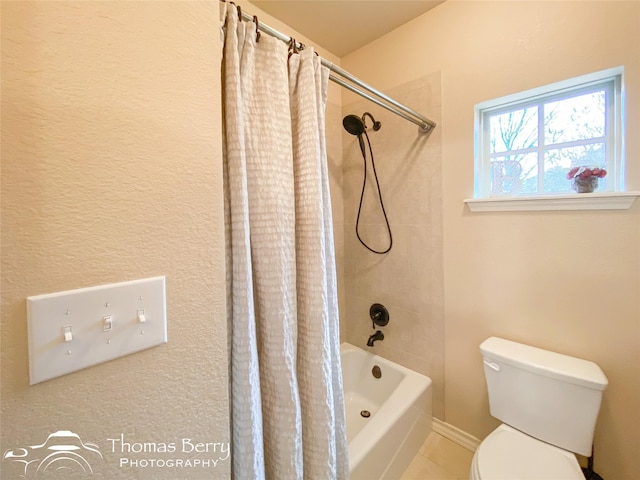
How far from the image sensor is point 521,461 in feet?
3.37

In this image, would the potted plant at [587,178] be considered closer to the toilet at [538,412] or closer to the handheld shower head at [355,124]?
the toilet at [538,412]

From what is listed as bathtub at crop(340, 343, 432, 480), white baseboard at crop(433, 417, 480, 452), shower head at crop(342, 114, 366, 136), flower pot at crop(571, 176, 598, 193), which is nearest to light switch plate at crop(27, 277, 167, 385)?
bathtub at crop(340, 343, 432, 480)

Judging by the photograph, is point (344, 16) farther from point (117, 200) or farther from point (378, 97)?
point (117, 200)

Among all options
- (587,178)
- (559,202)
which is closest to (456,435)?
(559,202)

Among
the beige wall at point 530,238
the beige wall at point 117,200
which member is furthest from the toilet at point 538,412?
the beige wall at point 117,200

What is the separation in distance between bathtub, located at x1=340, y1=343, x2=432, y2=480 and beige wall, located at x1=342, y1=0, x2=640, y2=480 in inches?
9.0

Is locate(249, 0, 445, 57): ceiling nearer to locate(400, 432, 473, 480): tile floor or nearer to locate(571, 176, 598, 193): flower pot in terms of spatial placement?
locate(571, 176, 598, 193): flower pot

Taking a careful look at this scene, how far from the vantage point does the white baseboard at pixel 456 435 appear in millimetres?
1486

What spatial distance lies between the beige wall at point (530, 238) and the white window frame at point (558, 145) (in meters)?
0.04

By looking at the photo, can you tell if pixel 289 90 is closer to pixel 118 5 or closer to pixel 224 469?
pixel 118 5

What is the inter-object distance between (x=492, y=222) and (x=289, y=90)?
120cm

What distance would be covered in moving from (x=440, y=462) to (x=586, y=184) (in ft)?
5.21

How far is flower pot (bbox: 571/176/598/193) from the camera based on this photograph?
113cm

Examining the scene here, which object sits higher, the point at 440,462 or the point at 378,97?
the point at 378,97
